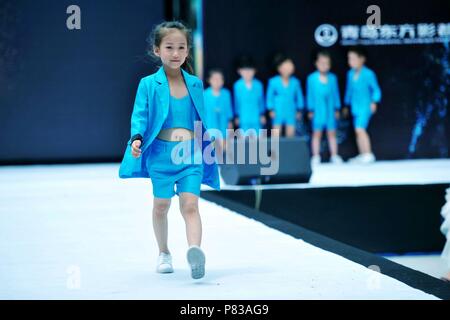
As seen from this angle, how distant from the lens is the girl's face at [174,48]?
10.6ft

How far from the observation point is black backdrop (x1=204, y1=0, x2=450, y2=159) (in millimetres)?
9922

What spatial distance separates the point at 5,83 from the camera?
33.5 feet

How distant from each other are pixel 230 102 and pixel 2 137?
2764mm

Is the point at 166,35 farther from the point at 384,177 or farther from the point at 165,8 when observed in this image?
the point at 165,8

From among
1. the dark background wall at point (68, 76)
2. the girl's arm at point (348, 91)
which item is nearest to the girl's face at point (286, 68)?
the girl's arm at point (348, 91)

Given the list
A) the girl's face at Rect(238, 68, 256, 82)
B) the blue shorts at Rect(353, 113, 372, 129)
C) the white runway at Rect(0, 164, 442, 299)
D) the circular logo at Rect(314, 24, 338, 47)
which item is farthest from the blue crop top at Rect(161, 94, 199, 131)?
the circular logo at Rect(314, 24, 338, 47)

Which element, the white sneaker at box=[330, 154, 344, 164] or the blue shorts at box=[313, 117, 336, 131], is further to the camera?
the white sneaker at box=[330, 154, 344, 164]

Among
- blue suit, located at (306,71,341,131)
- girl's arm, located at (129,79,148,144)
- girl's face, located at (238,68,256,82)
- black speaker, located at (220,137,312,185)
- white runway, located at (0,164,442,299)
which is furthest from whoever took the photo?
blue suit, located at (306,71,341,131)

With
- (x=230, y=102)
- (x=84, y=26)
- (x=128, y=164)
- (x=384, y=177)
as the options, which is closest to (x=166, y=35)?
(x=128, y=164)

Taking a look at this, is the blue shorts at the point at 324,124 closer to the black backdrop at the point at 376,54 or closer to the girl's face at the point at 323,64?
the black backdrop at the point at 376,54

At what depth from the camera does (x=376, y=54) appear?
33.3 ft

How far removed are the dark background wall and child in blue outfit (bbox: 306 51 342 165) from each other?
1973 mm

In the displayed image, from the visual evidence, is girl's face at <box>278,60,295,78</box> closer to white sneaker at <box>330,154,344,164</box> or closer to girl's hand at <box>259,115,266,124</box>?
girl's hand at <box>259,115,266,124</box>

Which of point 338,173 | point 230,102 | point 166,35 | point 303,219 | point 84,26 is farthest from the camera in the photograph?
point 84,26
